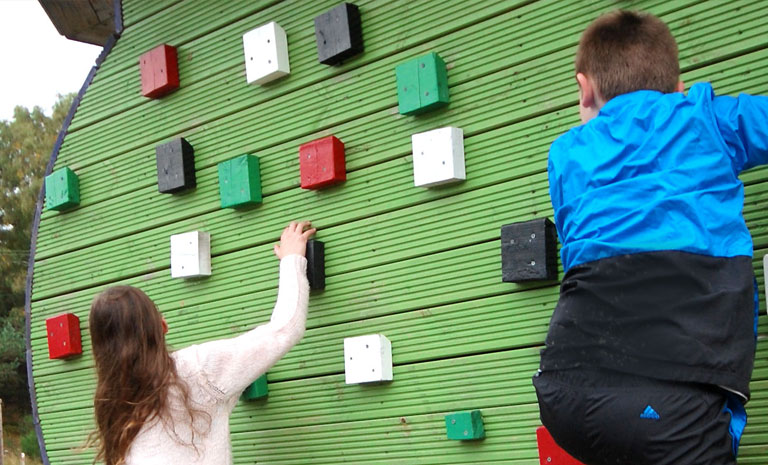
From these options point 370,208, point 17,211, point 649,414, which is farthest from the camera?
point 17,211

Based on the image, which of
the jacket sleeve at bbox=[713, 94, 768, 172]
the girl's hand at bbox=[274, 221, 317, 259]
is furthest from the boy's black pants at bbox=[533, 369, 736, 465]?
the girl's hand at bbox=[274, 221, 317, 259]

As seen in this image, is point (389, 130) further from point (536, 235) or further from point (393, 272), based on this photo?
point (536, 235)

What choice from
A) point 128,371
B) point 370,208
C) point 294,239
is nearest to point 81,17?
point 294,239

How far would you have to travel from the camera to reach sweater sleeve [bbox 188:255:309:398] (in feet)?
7.62

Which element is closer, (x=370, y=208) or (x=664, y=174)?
(x=664, y=174)

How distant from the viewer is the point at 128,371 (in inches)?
90.3

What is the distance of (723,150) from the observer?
60.9 inches

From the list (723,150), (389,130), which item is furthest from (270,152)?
(723,150)

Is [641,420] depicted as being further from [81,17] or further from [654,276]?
[81,17]

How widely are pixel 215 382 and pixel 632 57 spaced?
129cm

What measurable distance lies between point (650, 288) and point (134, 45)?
7.97 ft

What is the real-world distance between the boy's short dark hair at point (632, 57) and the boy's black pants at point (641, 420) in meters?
0.51

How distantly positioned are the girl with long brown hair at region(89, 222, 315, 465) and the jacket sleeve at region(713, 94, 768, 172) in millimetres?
1221

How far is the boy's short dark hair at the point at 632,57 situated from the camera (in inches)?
64.0
